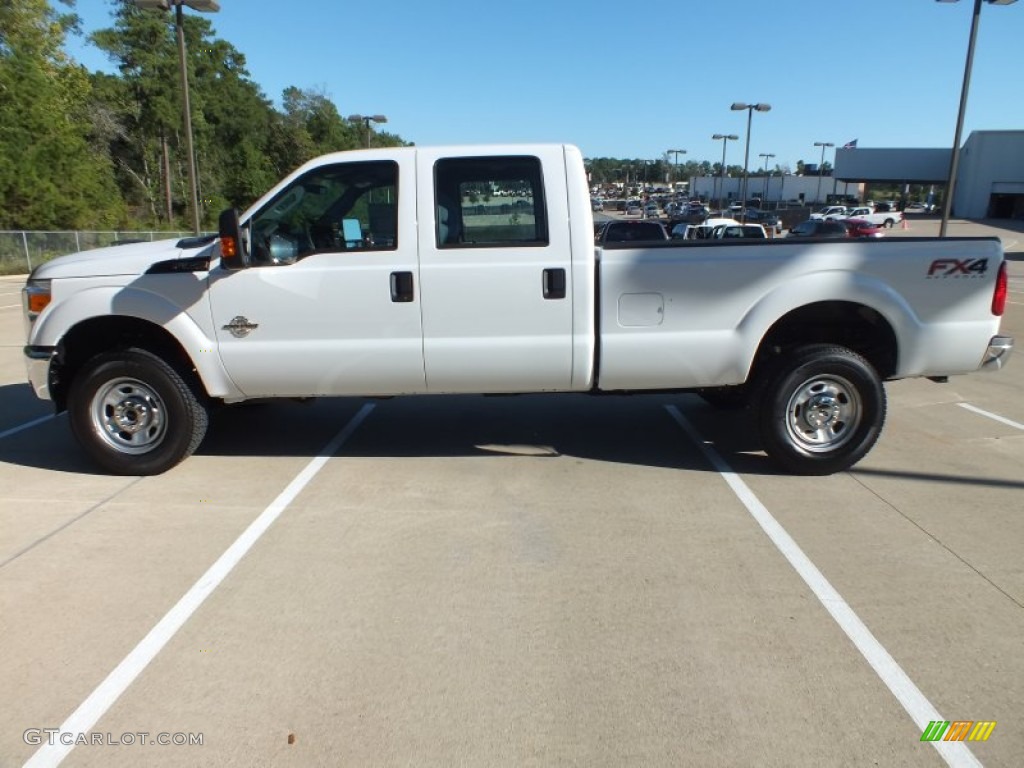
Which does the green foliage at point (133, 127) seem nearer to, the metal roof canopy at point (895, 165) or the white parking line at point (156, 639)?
the white parking line at point (156, 639)

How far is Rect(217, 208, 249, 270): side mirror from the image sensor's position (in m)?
4.81

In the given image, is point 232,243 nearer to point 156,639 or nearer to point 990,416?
point 156,639

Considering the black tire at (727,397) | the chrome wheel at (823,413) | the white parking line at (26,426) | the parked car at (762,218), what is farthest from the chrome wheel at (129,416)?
the parked car at (762,218)

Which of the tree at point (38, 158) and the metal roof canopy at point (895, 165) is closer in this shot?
the tree at point (38, 158)

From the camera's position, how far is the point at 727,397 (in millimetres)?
6973

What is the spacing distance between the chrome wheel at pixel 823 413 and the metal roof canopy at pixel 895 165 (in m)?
80.4

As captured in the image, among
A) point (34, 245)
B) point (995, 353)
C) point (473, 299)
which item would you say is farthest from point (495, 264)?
point (34, 245)

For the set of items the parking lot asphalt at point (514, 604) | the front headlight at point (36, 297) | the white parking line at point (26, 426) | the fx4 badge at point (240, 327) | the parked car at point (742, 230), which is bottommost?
the white parking line at point (26, 426)

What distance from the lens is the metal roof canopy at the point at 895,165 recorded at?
75.8 metres

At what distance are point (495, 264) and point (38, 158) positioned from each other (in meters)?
34.5

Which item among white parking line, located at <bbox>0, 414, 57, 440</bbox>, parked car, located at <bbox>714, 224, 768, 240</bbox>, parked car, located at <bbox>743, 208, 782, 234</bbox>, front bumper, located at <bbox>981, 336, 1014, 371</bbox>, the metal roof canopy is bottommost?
parked car, located at <bbox>743, 208, 782, 234</bbox>

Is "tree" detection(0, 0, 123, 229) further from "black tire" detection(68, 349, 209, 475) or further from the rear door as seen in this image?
the rear door

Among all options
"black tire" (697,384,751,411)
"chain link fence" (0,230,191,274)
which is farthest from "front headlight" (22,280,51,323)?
"chain link fence" (0,230,191,274)

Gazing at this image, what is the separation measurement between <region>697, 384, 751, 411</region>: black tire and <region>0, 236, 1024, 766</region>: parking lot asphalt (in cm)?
43
